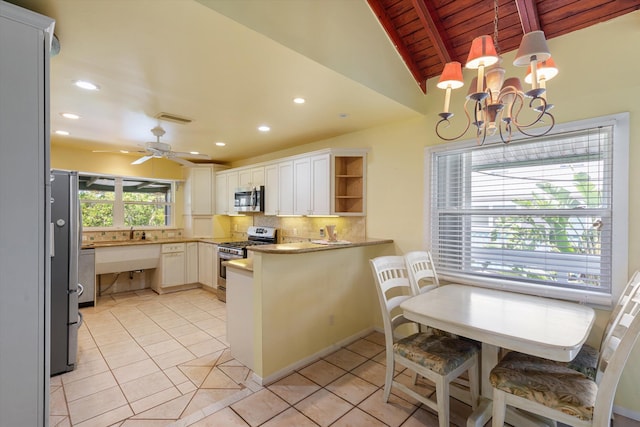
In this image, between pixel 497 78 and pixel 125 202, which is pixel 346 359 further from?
pixel 125 202

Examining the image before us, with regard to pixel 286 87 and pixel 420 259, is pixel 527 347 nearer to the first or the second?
pixel 420 259

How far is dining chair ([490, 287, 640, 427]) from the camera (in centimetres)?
141

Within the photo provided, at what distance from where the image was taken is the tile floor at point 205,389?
2102mm

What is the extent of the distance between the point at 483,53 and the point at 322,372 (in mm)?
2713

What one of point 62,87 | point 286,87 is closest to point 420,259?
point 286,87

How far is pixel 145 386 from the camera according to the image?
250 cm

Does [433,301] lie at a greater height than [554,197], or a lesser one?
lesser

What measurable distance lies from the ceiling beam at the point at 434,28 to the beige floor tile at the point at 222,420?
3.52 meters

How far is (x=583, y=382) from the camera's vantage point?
1620mm

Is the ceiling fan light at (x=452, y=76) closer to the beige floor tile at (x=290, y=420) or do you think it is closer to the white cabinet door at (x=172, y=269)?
the beige floor tile at (x=290, y=420)

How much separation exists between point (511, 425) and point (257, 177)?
440 centimetres

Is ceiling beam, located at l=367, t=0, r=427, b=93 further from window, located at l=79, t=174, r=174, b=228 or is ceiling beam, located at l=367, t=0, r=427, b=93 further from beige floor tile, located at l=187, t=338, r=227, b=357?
window, located at l=79, t=174, r=174, b=228

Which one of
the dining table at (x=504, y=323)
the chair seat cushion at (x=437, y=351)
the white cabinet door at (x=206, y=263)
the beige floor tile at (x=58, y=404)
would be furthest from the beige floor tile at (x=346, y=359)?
the white cabinet door at (x=206, y=263)
